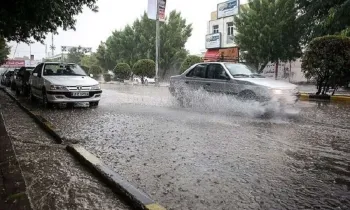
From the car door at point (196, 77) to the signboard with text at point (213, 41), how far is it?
28629 mm

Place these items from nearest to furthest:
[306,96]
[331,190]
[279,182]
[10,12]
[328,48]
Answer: [331,190], [279,182], [10,12], [328,48], [306,96]

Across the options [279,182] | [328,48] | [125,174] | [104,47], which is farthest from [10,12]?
[104,47]

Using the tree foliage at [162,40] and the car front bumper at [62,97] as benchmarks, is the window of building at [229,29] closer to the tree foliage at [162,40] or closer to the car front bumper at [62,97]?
the tree foliage at [162,40]

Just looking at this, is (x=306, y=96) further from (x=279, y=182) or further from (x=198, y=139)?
(x=279, y=182)

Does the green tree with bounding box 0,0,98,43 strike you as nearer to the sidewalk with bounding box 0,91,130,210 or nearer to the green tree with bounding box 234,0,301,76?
the sidewalk with bounding box 0,91,130,210

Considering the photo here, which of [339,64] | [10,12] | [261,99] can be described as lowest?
[261,99]

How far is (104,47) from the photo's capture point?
6241 cm

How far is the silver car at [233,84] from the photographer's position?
9320 mm

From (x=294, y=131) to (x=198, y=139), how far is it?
2228mm

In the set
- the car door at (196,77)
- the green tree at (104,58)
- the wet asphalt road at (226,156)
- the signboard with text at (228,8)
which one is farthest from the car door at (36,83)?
the green tree at (104,58)

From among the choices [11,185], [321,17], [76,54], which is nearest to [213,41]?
[321,17]

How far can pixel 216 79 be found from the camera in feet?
35.3

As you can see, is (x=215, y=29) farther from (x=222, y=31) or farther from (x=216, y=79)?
(x=216, y=79)

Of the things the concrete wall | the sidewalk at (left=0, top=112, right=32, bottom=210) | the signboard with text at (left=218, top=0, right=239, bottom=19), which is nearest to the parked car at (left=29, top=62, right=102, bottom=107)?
the sidewalk at (left=0, top=112, right=32, bottom=210)
